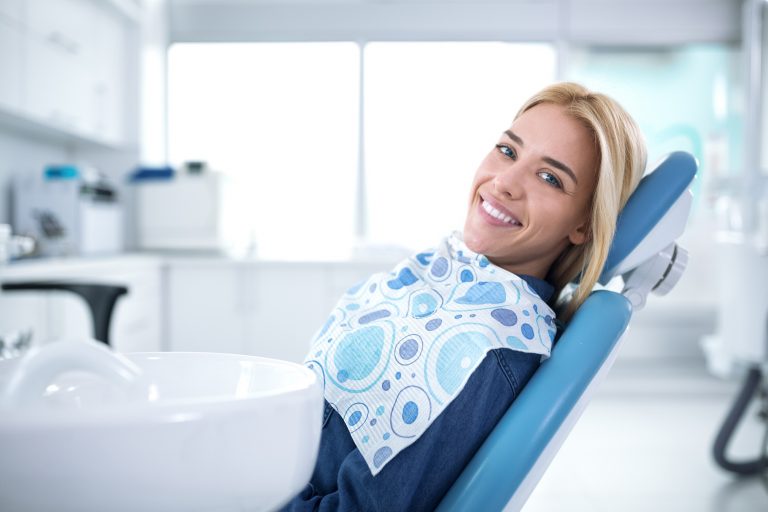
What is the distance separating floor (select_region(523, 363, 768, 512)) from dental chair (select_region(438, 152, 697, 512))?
1400 mm

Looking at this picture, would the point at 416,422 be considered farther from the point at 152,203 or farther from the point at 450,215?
the point at 450,215

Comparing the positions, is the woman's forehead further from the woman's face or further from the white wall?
the white wall

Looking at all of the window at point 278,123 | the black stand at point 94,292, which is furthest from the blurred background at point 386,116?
the black stand at point 94,292

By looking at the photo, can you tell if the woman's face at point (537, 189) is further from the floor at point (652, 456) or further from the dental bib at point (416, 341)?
the floor at point (652, 456)

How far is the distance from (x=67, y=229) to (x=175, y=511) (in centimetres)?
307

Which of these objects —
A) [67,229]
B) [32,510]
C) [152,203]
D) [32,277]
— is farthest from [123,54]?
[32,510]

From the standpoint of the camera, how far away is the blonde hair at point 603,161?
3.14 feet

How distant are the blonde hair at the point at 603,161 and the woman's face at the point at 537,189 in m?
0.02

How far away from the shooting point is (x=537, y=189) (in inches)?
39.9

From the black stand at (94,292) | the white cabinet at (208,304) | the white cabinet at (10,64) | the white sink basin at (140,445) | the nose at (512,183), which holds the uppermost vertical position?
the white cabinet at (10,64)

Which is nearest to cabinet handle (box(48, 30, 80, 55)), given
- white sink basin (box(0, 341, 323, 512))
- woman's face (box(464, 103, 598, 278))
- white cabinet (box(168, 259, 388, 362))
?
white cabinet (box(168, 259, 388, 362))

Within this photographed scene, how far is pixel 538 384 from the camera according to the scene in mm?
850

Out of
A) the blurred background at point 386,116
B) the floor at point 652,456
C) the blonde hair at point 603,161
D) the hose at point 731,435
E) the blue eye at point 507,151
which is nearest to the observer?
the blonde hair at point 603,161

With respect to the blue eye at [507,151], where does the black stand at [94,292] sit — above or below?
below
